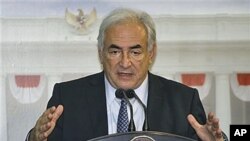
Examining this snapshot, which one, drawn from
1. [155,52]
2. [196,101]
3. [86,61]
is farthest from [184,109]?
[86,61]

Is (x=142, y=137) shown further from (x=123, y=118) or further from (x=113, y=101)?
(x=113, y=101)

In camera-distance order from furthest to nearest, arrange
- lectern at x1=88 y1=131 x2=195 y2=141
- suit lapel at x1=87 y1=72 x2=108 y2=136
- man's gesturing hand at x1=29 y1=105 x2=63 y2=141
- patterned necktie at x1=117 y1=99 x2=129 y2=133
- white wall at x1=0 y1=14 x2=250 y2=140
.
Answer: white wall at x1=0 y1=14 x2=250 y2=140 → suit lapel at x1=87 y1=72 x2=108 y2=136 → patterned necktie at x1=117 y1=99 x2=129 y2=133 → man's gesturing hand at x1=29 y1=105 x2=63 y2=141 → lectern at x1=88 y1=131 x2=195 y2=141

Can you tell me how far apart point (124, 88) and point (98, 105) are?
190 millimetres

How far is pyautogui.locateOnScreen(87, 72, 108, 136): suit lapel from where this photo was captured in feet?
4.64

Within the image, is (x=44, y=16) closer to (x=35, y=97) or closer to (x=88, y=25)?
(x=88, y=25)

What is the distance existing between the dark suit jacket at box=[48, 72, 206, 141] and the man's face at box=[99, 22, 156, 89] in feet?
0.39

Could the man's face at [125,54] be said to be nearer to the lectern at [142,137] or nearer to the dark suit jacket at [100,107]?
the dark suit jacket at [100,107]

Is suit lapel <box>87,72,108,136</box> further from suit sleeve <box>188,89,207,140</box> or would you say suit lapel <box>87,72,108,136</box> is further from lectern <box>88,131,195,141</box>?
lectern <box>88,131,195,141</box>

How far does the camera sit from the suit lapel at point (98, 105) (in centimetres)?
142

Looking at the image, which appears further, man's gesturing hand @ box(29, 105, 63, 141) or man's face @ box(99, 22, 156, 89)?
man's face @ box(99, 22, 156, 89)

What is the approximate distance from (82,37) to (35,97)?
0.26 m

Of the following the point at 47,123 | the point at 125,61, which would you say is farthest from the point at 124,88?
the point at 47,123

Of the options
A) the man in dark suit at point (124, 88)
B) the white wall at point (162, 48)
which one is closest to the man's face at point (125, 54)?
the man in dark suit at point (124, 88)

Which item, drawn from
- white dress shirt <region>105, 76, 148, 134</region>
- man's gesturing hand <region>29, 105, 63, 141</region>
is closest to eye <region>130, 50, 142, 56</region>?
white dress shirt <region>105, 76, 148, 134</region>
